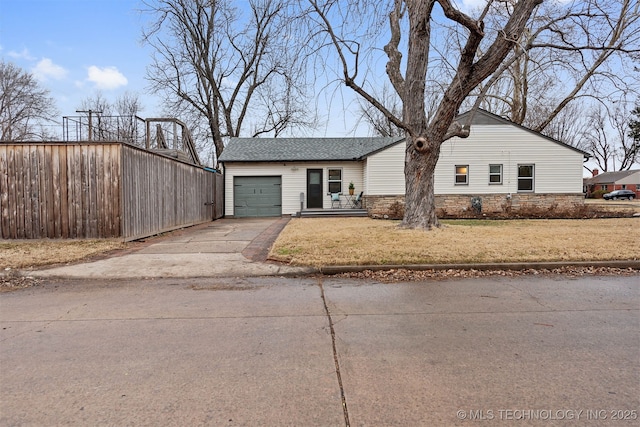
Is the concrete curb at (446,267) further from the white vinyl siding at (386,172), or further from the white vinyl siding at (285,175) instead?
the white vinyl siding at (285,175)

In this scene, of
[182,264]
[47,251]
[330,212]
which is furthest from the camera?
[330,212]

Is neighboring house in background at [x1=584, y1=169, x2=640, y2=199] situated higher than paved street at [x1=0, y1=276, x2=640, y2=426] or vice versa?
neighboring house in background at [x1=584, y1=169, x2=640, y2=199]

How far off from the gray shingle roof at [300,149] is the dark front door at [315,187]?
83cm

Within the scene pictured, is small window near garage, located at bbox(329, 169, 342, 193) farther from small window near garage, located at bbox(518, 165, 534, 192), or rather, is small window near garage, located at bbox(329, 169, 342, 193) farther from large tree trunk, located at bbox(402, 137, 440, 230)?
large tree trunk, located at bbox(402, 137, 440, 230)

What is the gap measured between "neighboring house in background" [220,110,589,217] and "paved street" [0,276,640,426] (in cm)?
1312

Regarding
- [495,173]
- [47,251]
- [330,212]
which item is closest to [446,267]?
[47,251]

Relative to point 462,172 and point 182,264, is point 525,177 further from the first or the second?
point 182,264

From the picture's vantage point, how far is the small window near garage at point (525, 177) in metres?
18.8

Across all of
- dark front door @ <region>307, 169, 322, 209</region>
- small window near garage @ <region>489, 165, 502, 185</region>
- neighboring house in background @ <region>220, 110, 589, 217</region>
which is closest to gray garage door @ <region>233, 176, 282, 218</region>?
neighboring house in background @ <region>220, 110, 589, 217</region>

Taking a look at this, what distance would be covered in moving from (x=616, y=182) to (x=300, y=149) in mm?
64027

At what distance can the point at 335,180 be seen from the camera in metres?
19.8

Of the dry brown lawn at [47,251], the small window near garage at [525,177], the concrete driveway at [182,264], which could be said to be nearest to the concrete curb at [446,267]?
the concrete driveway at [182,264]

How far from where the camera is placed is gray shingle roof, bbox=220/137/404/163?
63.7 feet

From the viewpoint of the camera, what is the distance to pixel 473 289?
17.5 ft
